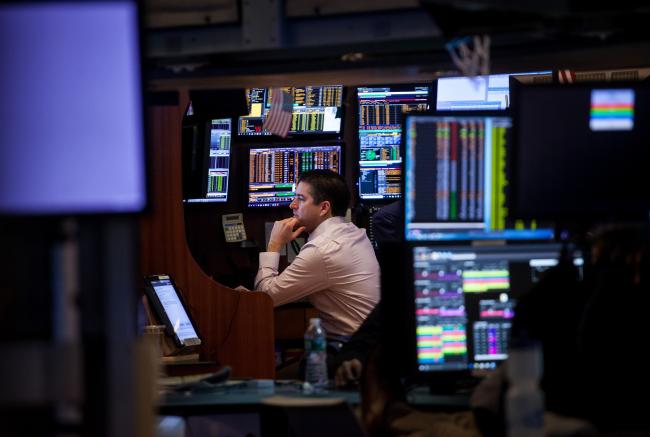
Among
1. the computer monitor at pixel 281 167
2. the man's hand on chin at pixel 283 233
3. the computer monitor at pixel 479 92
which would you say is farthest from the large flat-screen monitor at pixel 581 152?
the computer monitor at pixel 281 167

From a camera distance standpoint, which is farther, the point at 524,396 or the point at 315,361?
the point at 315,361

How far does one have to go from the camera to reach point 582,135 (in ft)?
9.25

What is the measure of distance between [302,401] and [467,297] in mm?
682

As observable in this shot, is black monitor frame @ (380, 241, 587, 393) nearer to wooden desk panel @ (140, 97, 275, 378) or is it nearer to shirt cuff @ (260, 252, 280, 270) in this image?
wooden desk panel @ (140, 97, 275, 378)

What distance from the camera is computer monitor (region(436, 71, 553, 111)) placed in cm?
652

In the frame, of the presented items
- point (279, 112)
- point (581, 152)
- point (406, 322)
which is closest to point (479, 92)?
point (279, 112)

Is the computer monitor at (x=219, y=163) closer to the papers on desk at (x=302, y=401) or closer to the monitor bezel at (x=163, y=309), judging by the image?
the monitor bezel at (x=163, y=309)

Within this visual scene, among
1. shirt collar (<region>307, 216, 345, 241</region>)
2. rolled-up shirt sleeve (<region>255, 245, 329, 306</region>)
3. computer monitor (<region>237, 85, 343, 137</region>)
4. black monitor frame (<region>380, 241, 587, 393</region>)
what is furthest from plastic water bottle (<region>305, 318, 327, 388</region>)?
computer monitor (<region>237, 85, 343, 137</region>)

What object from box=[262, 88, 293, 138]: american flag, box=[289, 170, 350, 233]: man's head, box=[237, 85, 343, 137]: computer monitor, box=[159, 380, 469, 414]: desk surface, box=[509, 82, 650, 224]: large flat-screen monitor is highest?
box=[237, 85, 343, 137]: computer monitor

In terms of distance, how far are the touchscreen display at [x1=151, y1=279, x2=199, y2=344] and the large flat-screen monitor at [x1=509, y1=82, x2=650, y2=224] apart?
7.35 ft

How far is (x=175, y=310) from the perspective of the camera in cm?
473

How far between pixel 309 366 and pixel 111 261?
183 cm

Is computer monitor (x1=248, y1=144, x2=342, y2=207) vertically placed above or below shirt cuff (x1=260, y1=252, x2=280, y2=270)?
above

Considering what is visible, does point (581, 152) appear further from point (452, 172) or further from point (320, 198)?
point (320, 198)
